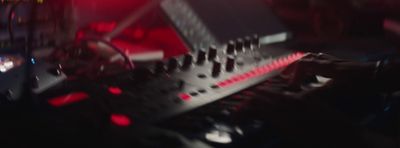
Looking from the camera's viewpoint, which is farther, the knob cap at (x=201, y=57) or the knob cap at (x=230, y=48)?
the knob cap at (x=230, y=48)

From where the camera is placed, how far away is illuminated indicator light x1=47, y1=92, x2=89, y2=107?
58 centimetres

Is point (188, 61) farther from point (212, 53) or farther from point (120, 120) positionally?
point (120, 120)

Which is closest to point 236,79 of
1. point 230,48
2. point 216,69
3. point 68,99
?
point 216,69

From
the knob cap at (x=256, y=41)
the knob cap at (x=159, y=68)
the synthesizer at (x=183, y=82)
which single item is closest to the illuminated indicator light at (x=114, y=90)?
the synthesizer at (x=183, y=82)

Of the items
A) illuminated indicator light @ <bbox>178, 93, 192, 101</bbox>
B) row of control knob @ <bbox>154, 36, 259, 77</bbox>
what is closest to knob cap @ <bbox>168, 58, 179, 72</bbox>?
row of control knob @ <bbox>154, 36, 259, 77</bbox>

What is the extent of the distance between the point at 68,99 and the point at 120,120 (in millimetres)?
72

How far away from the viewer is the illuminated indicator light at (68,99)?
58 cm

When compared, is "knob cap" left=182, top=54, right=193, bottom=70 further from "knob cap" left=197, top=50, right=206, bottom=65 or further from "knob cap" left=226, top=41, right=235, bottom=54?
"knob cap" left=226, top=41, right=235, bottom=54

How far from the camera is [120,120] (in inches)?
22.5

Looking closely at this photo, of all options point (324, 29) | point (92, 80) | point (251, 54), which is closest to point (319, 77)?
point (251, 54)

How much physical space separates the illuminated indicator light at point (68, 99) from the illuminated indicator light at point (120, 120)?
2.2 inches

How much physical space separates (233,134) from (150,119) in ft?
0.32

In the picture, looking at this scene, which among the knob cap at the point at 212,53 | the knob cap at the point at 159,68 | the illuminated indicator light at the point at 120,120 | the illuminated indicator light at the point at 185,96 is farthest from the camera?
the knob cap at the point at 212,53

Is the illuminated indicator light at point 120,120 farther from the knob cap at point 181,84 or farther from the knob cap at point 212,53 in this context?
the knob cap at point 212,53
